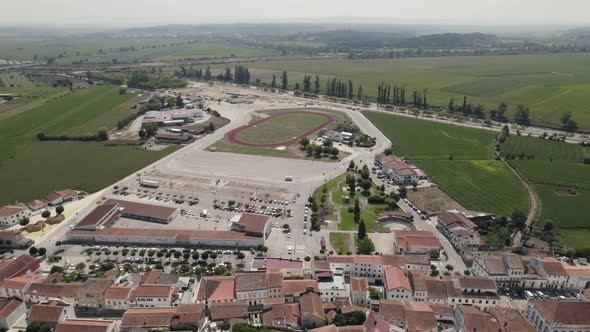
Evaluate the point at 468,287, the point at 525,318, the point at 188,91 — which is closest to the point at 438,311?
the point at 468,287

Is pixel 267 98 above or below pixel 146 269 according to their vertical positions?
above

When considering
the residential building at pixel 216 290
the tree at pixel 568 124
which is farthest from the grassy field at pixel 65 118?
the tree at pixel 568 124

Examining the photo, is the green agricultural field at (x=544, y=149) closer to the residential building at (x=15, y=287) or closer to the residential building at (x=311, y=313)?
the residential building at (x=311, y=313)

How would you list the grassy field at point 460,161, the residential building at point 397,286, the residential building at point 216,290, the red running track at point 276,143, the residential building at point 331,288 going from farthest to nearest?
the red running track at point 276,143
the grassy field at point 460,161
the residential building at point 331,288
the residential building at point 397,286
the residential building at point 216,290

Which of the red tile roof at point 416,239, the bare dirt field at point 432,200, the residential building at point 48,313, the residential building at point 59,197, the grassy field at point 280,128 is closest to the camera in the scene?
the residential building at point 48,313

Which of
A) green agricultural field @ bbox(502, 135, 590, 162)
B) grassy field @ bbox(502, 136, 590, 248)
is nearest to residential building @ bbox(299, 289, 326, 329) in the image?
grassy field @ bbox(502, 136, 590, 248)

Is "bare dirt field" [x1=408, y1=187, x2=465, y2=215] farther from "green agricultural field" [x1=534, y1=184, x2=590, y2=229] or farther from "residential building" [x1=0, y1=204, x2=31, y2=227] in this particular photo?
"residential building" [x1=0, y1=204, x2=31, y2=227]

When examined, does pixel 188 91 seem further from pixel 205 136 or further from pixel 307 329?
pixel 307 329
